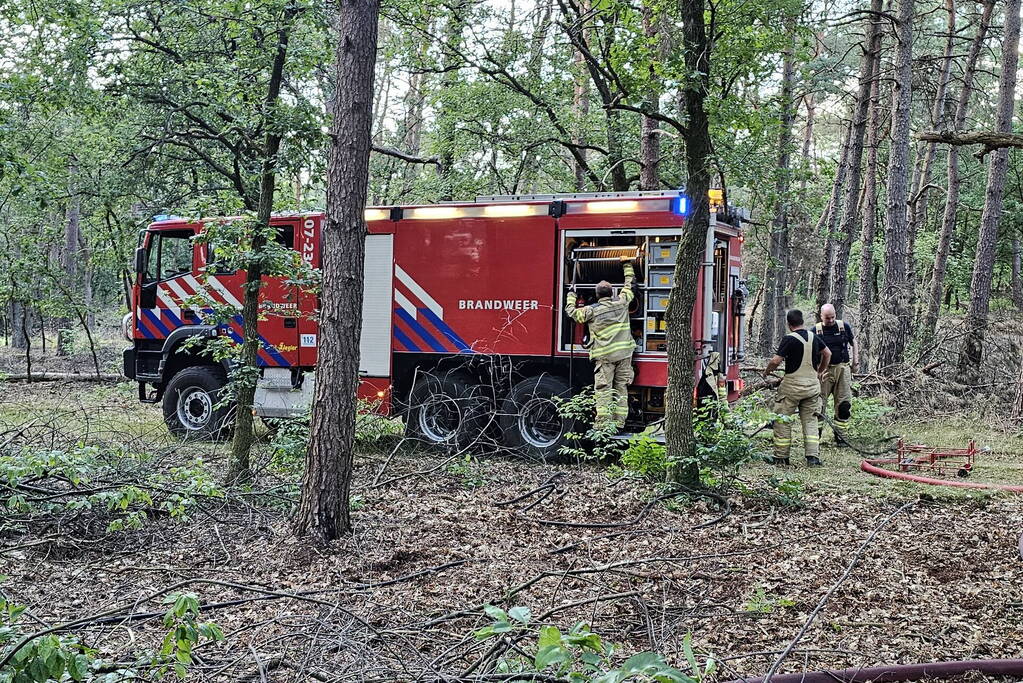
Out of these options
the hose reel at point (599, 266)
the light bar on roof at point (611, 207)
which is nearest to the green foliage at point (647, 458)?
the hose reel at point (599, 266)

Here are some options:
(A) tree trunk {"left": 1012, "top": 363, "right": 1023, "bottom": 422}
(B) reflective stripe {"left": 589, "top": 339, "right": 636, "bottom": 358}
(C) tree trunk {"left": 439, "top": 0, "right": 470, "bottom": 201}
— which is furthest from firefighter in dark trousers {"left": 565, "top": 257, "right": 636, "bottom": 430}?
(C) tree trunk {"left": 439, "top": 0, "right": 470, "bottom": 201}

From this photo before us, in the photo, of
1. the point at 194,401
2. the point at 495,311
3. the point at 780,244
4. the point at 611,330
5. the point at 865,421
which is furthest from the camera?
the point at 780,244

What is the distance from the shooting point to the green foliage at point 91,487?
5422 mm

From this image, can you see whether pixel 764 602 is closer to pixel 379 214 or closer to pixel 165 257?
pixel 379 214

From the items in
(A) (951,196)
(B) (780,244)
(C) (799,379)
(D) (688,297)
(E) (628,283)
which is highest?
(A) (951,196)

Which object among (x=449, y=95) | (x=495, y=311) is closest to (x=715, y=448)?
(x=495, y=311)

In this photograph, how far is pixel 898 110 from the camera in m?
14.5

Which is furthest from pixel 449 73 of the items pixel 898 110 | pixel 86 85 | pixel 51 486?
pixel 51 486

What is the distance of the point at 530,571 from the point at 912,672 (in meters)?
2.34

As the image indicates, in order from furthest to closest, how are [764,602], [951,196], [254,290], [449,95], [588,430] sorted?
1. [951,196]
2. [449,95]
3. [588,430]
4. [254,290]
5. [764,602]

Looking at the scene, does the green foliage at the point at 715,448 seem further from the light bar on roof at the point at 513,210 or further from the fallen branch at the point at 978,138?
the light bar on roof at the point at 513,210

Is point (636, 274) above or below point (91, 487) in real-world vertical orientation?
above

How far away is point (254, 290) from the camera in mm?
8086

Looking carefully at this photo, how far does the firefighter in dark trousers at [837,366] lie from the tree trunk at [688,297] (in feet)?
14.1
